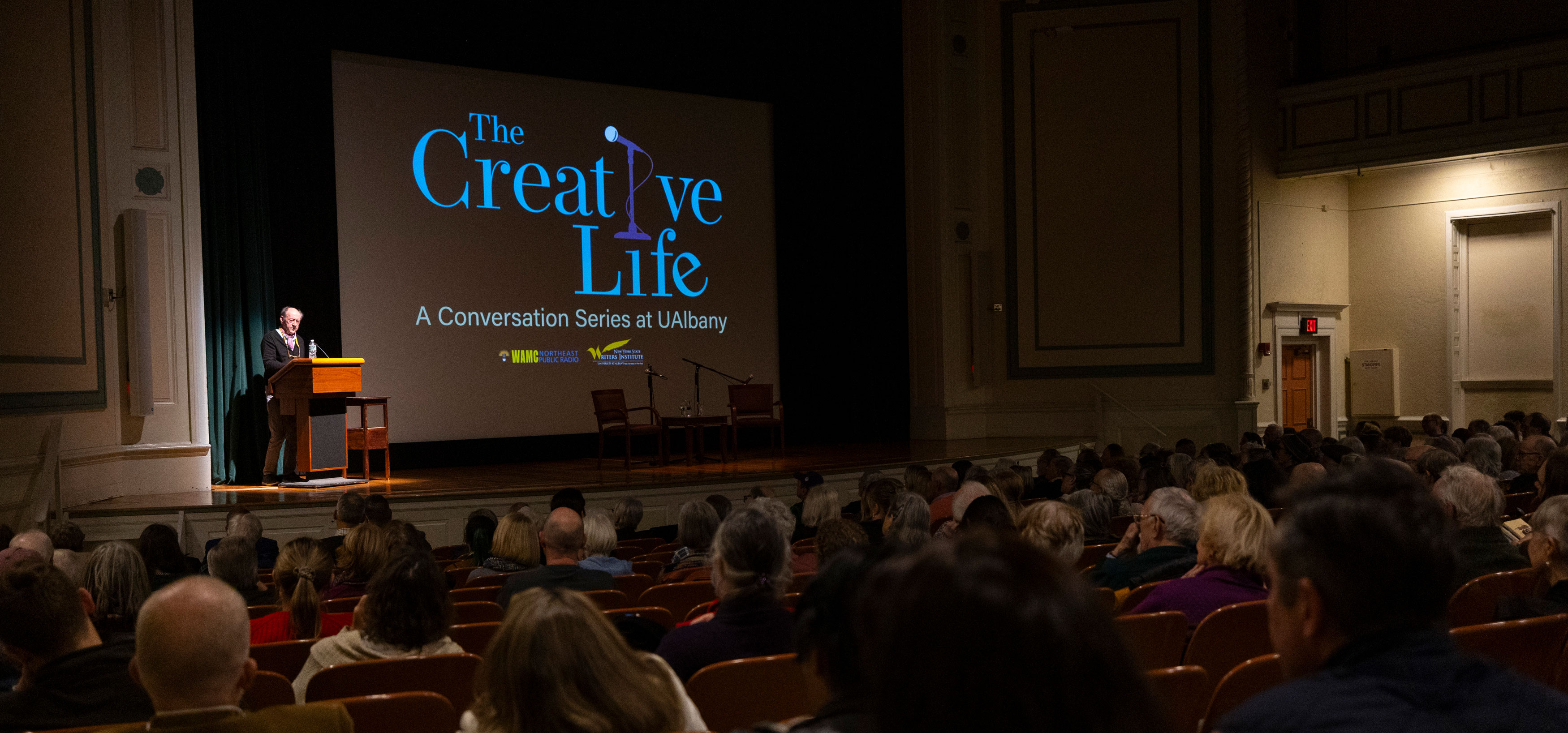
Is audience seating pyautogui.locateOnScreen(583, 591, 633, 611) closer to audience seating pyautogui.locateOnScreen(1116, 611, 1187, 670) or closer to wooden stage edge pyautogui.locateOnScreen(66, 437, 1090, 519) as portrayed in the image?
audience seating pyautogui.locateOnScreen(1116, 611, 1187, 670)

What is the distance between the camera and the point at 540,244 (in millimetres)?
10477

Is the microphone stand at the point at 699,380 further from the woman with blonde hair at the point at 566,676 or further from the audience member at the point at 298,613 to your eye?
the woman with blonde hair at the point at 566,676

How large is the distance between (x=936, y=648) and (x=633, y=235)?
34.1 ft

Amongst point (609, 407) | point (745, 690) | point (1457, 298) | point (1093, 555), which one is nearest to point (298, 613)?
point (745, 690)

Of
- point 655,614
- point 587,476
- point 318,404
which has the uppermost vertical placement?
point 318,404

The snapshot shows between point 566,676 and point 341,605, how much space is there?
231 cm

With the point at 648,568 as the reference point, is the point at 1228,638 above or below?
above

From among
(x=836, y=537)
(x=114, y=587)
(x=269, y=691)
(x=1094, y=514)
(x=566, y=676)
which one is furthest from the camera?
(x=1094, y=514)

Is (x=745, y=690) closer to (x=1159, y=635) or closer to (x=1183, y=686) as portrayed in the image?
(x=1183, y=686)

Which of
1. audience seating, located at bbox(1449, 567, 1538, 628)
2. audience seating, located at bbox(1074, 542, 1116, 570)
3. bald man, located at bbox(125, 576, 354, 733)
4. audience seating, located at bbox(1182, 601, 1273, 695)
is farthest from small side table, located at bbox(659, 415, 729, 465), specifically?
bald man, located at bbox(125, 576, 354, 733)

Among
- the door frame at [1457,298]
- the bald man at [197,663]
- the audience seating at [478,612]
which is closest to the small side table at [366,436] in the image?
the audience seating at [478,612]

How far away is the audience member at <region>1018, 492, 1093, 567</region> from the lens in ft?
11.1

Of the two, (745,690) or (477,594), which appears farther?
(477,594)

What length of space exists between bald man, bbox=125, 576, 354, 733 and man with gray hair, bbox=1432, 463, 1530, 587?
10.5 ft
